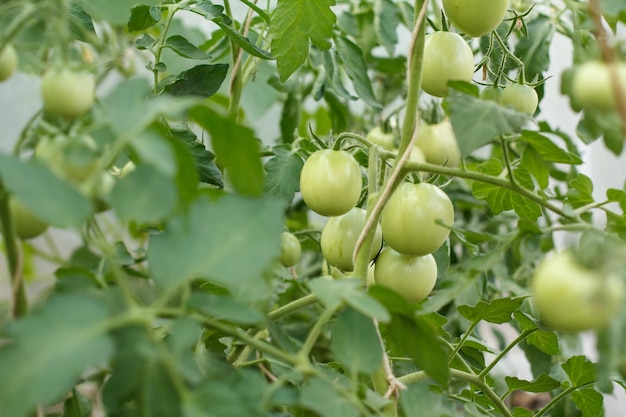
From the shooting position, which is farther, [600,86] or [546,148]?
[546,148]

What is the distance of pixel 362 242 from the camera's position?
0.51 meters

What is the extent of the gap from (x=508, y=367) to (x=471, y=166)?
2.71ft

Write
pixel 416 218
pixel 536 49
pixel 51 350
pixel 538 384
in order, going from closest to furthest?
pixel 51 350 < pixel 416 218 < pixel 538 384 < pixel 536 49

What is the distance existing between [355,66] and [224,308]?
55 cm

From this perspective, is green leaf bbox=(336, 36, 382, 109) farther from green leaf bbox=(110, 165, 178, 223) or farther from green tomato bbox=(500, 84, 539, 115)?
green leaf bbox=(110, 165, 178, 223)

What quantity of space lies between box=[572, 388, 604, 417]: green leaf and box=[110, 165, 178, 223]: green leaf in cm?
44

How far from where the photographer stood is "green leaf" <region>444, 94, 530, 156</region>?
15.8 inches

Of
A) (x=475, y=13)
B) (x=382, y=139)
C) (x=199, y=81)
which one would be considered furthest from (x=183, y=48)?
(x=382, y=139)

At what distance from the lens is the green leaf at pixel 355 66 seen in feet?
2.72

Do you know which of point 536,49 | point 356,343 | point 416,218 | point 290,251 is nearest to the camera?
point 356,343

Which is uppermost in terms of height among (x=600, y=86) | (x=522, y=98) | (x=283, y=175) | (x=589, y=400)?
(x=600, y=86)

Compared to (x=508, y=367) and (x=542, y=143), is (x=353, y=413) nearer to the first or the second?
(x=542, y=143)

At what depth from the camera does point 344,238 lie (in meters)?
0.58

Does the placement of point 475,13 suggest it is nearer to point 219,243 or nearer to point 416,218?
point 416,218
